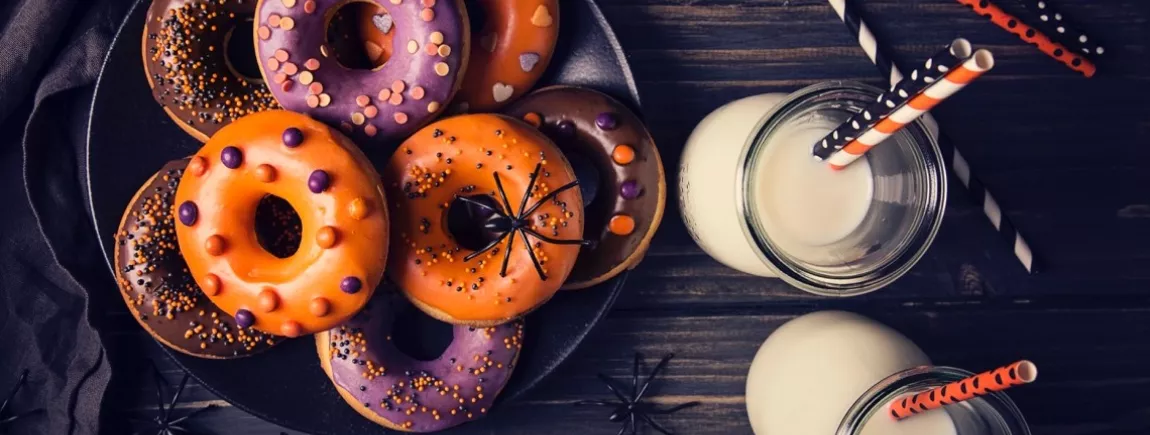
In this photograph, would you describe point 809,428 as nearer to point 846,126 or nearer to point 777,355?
point 777,355

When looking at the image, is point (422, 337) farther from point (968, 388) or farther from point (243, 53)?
point (968, 388)

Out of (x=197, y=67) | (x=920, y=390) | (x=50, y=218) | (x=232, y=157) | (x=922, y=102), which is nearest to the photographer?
(x=922, y=102)

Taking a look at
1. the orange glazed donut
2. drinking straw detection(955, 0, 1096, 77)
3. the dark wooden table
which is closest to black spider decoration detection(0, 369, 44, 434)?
the dark wooden table

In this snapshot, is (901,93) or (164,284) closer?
(901,93)

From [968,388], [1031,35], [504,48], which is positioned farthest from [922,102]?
[1031,35]

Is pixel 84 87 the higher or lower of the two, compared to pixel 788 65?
lower

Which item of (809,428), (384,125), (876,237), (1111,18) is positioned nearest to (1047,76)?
(1111,18)
